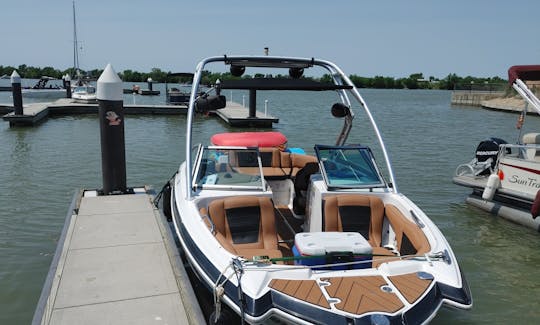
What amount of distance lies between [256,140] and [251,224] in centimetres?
348

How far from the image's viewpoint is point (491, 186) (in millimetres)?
9086

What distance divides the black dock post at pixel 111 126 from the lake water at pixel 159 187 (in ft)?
4.50

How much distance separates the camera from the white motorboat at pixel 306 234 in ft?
11.1

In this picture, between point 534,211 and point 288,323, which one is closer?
point 288,323

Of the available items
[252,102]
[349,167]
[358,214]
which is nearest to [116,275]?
[358,214]

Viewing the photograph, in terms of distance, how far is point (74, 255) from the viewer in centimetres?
527

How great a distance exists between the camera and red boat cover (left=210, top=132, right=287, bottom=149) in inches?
319

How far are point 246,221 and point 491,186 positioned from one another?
6.27 m

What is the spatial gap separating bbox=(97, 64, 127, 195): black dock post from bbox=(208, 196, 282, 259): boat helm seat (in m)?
3.41

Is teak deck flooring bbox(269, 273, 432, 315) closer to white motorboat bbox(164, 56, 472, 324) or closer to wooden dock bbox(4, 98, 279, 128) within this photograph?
white motorboat bbox(164, 56, 472, 324)

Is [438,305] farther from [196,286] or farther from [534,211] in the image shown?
[534,211]

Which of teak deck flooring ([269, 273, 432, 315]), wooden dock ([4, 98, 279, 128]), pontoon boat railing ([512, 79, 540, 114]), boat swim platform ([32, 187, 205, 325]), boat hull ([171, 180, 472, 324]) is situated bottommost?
boat swim platform ([32, 187, 205, 325])

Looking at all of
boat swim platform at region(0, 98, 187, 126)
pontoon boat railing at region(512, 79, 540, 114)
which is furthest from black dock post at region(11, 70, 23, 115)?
pontoon boat railing at region(512, 79, 540, 114)

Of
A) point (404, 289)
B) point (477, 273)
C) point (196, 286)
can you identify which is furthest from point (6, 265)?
point (477, 273)
